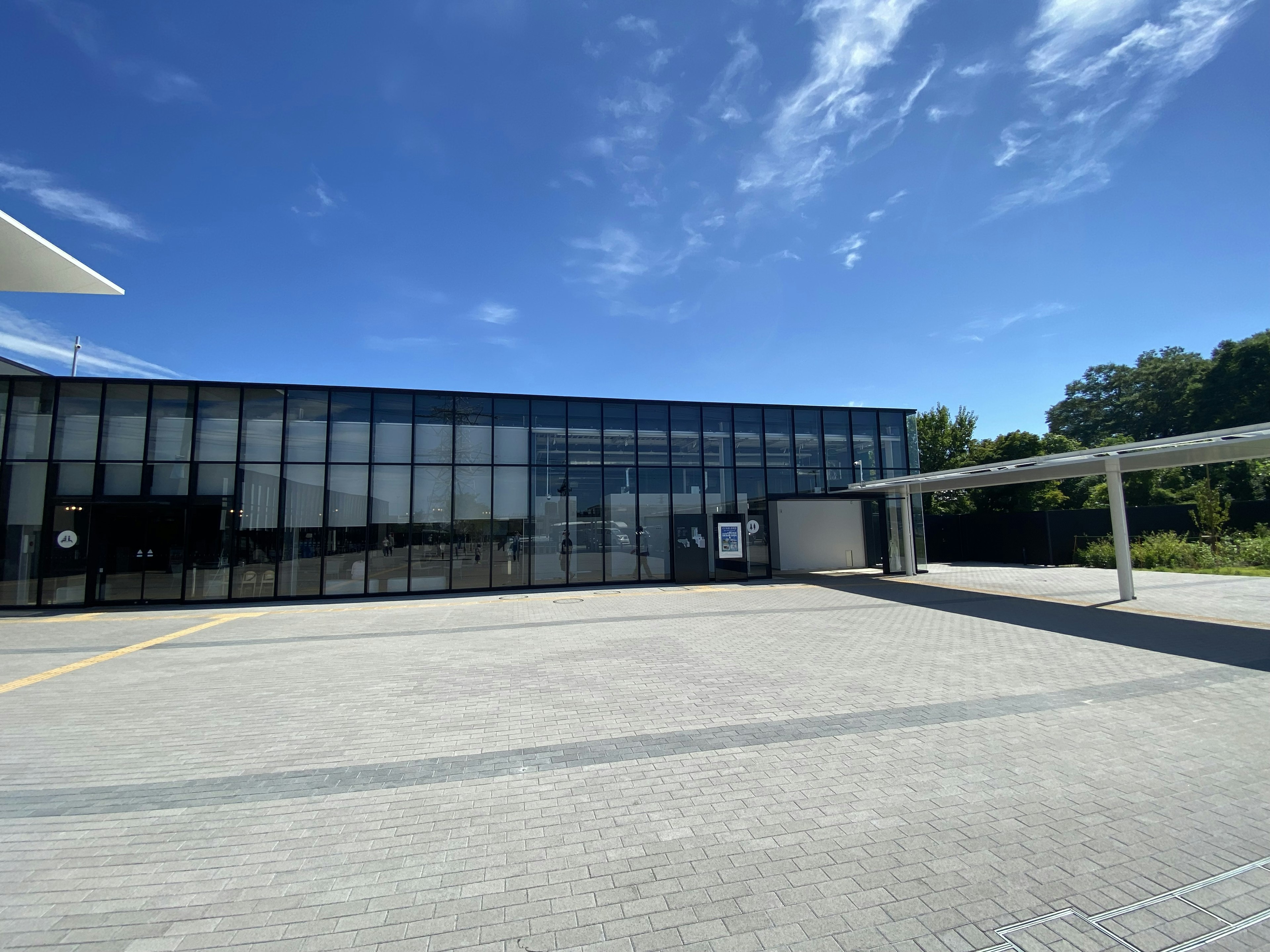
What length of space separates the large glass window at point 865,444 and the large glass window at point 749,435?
4.02 metres

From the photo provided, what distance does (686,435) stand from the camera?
21.9 metres

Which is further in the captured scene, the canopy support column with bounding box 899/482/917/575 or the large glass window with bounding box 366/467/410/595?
the canopy support column with bounding box 899/482/917/575

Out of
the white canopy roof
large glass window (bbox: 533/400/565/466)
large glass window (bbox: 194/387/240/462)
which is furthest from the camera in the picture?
large glass window (bbox: 533/400/565/466)

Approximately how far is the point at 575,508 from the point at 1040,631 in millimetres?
13650

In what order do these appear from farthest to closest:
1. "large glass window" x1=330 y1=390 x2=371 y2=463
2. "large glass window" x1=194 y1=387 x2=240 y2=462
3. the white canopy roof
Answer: "large glass window" x1=330 y1=390 x2=371 y2=463, "large glass window" x1=194 y1=387 x2=240 y2=462, the white canopy roof

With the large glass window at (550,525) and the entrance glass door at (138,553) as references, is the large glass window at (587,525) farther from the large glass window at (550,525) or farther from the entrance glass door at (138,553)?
the entrance glass door at (138,553)

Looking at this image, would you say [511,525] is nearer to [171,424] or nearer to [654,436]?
[654,436]

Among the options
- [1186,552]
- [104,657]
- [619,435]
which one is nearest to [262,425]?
[104,657]

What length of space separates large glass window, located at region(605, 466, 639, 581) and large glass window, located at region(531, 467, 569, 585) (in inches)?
56.8

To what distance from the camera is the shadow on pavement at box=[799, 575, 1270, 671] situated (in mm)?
8859

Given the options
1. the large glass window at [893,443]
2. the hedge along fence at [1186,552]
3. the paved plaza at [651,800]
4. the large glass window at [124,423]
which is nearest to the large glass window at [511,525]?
the paved plaza at [651,800]

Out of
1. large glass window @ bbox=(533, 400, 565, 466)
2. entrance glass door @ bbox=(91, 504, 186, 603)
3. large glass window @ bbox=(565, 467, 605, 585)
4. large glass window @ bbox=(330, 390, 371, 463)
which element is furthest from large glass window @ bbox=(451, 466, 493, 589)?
entrance glass door @ bbox=(91, 504, 186, 603)

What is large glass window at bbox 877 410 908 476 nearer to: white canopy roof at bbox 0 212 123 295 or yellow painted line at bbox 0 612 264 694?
yellow painted line at bbox 0 612 264 694

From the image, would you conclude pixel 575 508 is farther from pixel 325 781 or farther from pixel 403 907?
pixel 403 907
